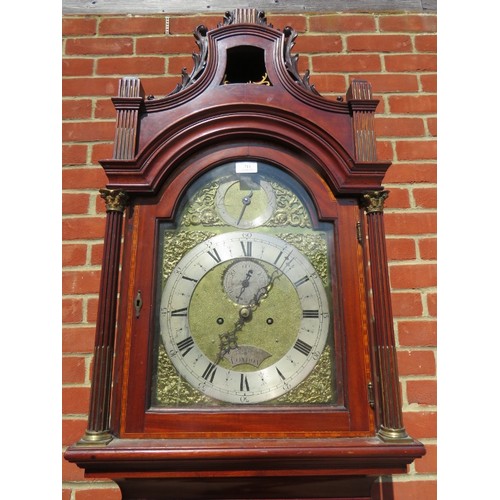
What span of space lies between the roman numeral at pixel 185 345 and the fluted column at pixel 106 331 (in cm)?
13

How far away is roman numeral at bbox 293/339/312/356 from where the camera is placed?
0.82 m

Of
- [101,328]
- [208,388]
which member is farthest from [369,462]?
[101,328]

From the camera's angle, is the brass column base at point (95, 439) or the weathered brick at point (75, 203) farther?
the weathered brick at point (75, 203)

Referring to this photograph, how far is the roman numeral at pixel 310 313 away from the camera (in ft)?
2.73

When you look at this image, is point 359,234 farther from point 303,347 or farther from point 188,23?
point 188,23

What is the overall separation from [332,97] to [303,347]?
0.76 m

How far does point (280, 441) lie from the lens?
0.76m

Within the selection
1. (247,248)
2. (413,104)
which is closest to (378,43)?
(413,104)

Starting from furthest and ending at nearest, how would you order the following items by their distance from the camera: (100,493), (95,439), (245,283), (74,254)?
(74,254) < (100,493) < (245,283) < (95,439)

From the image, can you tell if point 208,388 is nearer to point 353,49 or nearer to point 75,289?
point 75,289

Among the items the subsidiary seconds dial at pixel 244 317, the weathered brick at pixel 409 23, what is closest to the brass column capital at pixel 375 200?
the subsidiary seconds dial at pixel 244 317

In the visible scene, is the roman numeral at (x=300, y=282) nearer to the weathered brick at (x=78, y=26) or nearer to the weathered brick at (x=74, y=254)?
the weathered brick at (x=74, y=254)

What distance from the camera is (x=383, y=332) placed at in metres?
0.80

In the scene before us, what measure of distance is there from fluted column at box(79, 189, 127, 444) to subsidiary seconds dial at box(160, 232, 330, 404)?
0.10 meters
